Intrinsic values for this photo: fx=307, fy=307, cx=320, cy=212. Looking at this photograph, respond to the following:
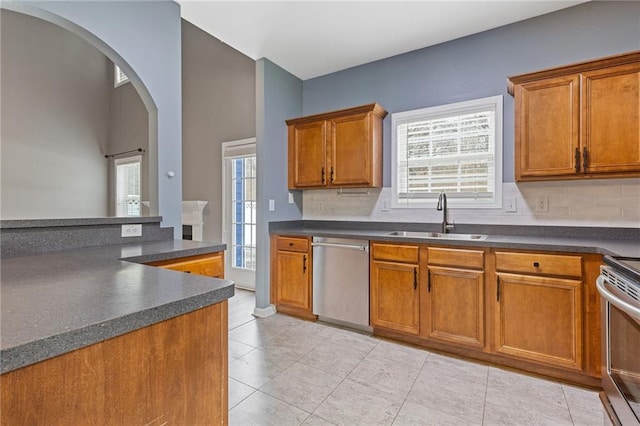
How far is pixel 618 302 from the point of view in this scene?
1.19 metres

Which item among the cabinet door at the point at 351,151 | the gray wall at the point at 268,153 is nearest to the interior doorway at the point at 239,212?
the gray wall at the point at 268,153

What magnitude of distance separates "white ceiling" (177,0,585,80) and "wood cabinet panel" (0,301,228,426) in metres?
2.53

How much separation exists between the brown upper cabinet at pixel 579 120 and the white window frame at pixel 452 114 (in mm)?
295

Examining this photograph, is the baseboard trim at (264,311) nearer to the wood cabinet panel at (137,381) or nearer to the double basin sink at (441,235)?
the double basin sink at (441,235)

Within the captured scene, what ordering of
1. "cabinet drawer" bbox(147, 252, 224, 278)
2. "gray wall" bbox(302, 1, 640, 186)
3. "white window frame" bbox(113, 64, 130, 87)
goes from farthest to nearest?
"white window frame" bbox(113, 64, 130, 87) < "gray wall" bbox(302, 1, 640, 186) < "cabinet drawer" bbox(147, 252, 224, 278)

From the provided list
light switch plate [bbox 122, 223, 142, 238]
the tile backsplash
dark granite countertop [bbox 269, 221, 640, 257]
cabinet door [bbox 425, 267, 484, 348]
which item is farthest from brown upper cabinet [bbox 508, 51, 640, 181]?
light switch plate [bbox 122, 223, 142, 238]

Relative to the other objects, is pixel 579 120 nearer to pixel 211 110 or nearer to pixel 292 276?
pixel 292 276

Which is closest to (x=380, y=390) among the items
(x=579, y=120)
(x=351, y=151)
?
(x=351, y=151)

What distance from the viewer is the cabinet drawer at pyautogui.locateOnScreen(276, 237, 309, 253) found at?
10.2 feet

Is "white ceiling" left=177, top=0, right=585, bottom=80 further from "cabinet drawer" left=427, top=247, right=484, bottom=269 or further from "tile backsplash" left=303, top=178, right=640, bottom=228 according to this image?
"cabinet drawer" left=427, top=247, right=484, bottom=269

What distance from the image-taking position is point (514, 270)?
2145 mm

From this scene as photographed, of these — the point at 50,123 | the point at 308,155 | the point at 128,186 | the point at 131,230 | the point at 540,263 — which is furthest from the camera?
the point at 128,186

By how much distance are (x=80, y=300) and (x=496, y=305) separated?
7.88 ft

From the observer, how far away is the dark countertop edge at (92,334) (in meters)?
0.53
